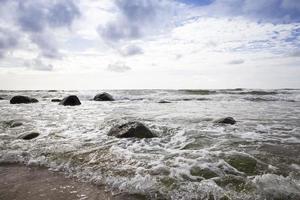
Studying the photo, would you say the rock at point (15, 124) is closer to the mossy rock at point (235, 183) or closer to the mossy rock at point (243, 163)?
the mossy rock at point (243, 163)

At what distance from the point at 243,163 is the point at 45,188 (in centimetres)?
375

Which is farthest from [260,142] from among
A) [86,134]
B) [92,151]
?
[86,134]

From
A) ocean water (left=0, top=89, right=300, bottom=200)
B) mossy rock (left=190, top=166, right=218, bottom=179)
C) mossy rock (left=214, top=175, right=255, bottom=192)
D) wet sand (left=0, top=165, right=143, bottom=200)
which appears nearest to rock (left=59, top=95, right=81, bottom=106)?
ocean water (left=0, top=89, right=300, bottom=200)

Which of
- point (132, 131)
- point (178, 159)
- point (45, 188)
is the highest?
point (132, 131)

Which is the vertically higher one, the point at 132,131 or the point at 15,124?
the point at 132,131

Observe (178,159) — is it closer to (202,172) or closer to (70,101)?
(202,172)

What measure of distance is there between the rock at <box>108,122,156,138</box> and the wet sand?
304 centimetres

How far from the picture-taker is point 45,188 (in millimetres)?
4297

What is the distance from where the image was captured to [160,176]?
4672mm

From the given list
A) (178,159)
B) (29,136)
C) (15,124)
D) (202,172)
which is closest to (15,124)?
(15,124)

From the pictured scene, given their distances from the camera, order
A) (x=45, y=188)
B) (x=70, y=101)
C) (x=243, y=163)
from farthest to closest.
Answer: (x=70, y=101) < (x=243, y=163) < (x=45, y=188)

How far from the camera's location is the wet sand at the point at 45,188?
398cm

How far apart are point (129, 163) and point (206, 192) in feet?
6.22

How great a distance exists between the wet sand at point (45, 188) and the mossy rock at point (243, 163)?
221cm
